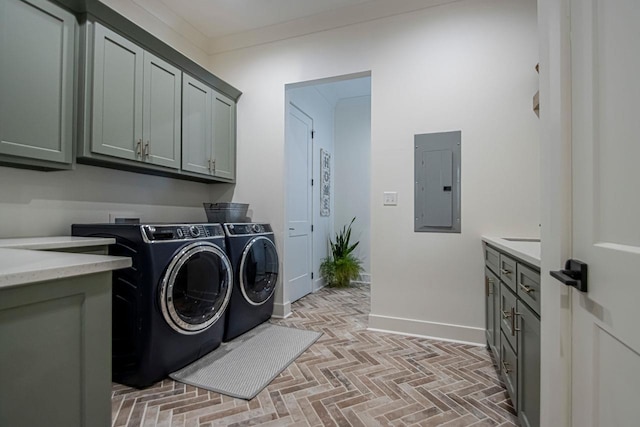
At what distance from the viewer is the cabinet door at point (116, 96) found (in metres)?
1.90

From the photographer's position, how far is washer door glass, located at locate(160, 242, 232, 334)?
6.00 ft

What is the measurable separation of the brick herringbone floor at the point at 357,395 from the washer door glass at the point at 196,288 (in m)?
0.39

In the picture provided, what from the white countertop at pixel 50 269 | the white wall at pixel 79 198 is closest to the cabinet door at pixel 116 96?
the white wall at pixel 79 198

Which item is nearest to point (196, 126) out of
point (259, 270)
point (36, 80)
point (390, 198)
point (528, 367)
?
point (36, 80)

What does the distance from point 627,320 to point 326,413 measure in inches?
55.7

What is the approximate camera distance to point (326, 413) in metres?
1.58

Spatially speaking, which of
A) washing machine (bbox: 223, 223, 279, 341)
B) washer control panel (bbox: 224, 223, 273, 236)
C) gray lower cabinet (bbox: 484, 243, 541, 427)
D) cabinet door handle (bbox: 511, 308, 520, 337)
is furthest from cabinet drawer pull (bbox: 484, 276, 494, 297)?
washer control panel (bbox: 224, 223, 273, 236)

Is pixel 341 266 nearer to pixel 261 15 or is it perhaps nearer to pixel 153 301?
pixel 153 301

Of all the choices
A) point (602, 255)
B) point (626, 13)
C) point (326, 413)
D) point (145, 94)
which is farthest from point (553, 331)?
point (145, 94)

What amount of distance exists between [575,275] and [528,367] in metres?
0.68

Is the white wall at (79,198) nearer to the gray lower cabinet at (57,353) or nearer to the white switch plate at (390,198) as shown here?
the gray lower cabinet at (57,353)

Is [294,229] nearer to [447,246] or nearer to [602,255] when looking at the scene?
[447,246]

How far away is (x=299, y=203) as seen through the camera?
12.4ft

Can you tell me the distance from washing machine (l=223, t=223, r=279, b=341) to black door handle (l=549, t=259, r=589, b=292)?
2124 mm
